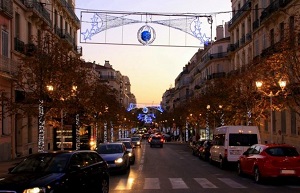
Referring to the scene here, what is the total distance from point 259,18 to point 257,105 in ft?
47.1

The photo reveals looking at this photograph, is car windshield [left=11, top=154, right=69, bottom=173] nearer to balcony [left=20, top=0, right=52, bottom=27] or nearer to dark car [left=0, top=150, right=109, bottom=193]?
dark car [left=0, top=150, right=109, bottom=193]

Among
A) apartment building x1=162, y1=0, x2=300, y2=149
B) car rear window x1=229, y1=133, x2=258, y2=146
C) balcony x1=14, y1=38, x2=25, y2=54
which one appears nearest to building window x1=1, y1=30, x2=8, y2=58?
balcony x1=14, y1=38, x2=25, y2=54

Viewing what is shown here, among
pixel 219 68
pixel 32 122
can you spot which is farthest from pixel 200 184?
pixel 219 68

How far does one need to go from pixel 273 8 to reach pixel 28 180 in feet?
108

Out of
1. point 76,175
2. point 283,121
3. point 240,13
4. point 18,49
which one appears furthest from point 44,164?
point 240,13

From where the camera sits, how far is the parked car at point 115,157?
877 inches

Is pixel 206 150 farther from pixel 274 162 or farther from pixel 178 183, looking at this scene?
pixel 178 183

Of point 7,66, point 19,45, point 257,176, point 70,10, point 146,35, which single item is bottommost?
point 257,176

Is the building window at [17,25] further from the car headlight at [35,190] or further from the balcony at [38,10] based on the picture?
the car headlight at [35,190]

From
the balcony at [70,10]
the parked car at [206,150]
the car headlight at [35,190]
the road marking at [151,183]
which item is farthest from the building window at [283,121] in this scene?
the car headlight at [35,190]

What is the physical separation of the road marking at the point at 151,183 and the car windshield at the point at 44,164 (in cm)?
532

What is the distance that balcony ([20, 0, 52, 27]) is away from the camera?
3581 centimetres

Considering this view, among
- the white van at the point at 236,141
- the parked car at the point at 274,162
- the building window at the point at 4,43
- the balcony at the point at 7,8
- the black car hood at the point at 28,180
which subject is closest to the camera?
the black car hood at the point at 28,180

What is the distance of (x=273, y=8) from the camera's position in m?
39.4
